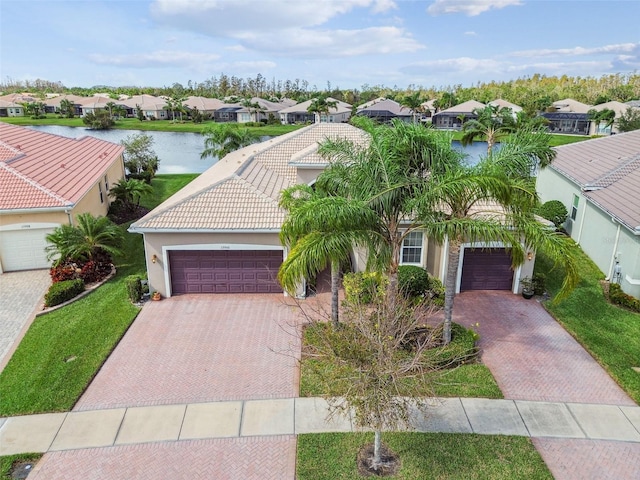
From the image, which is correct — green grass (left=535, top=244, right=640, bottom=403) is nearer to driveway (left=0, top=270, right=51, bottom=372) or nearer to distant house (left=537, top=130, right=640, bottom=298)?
distant house (left=537, top=130, right=640, bottom=298)

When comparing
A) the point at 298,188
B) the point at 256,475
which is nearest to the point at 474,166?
the point at 298,188

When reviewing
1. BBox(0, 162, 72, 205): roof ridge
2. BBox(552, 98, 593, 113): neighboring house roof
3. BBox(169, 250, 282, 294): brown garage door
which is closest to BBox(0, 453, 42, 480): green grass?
BBox(169, 250, 282, 294): brown garage door

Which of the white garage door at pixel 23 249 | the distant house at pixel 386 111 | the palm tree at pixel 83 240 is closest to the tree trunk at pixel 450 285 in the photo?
the palm tree at pixel 83 240

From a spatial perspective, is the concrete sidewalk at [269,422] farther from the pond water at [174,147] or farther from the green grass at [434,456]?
the pond water at [174,147]

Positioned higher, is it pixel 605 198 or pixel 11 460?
pixel 605 198

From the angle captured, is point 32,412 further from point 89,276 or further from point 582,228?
point 582,228

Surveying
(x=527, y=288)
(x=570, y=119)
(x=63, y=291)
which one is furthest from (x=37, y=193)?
(x=570, y=119)

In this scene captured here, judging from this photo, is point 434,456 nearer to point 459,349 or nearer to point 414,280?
point 459,349
